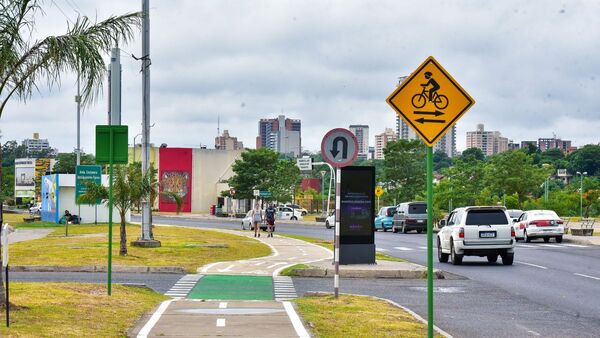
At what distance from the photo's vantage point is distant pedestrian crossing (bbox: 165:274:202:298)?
1898 centimetres

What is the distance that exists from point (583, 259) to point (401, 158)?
190 ft

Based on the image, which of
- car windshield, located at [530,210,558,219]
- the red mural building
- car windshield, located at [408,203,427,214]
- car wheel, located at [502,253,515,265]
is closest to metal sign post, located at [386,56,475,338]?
car wheel, located at [502,253,515,265]

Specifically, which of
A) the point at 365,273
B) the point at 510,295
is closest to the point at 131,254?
the point at 365,273

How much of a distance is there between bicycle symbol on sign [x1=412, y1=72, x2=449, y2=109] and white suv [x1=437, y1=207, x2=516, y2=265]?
1987 centimetres

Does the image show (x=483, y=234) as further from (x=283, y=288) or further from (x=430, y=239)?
(x=430, y=239)

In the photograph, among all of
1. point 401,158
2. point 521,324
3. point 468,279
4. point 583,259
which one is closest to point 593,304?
point 521,324

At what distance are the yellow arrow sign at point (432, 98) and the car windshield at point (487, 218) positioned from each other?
1996 centimetres

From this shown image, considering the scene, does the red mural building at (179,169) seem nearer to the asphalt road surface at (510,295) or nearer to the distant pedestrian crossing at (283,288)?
the asphalt road surface at (510,295)

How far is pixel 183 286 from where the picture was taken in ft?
68.5

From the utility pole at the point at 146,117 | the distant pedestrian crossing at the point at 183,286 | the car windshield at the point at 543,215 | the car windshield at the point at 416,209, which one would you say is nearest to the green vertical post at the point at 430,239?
the distant pedestrian crossing at the point at 183,286

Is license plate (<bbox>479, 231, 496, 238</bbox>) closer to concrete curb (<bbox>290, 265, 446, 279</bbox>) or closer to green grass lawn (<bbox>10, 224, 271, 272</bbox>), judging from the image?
concrete curb (<bbox>290, 265, 446, 279</bbox>)

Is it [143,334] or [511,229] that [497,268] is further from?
[143,334]

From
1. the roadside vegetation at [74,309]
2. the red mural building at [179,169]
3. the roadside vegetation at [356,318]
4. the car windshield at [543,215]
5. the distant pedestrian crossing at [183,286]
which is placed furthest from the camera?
the red mural building at [179,169]

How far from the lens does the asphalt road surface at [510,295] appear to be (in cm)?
1431
